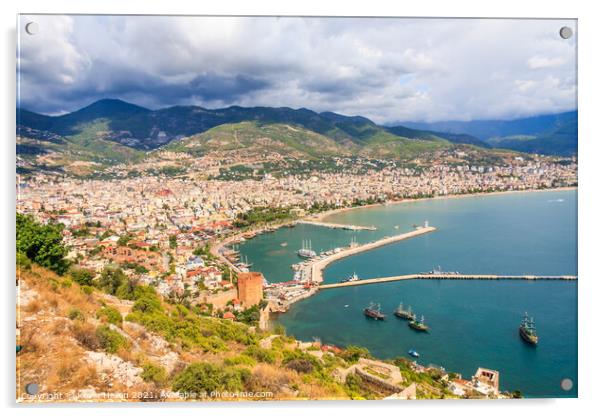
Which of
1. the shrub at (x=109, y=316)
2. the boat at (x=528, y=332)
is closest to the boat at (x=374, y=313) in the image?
the boat at (x=528, y=332)

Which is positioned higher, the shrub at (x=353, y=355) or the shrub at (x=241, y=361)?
the shrub at (x=241, y=361)

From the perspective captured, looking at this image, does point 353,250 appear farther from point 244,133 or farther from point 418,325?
point 244,133

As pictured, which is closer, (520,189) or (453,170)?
(520,189)

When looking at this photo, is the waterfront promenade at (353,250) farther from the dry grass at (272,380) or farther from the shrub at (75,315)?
the shrub at (75,315)

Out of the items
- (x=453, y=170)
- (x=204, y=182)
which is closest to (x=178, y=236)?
(x=204, y=182)

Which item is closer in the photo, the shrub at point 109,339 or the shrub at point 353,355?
the shrub at point 109,339

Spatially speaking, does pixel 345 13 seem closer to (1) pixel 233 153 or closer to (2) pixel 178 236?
(2) pixel 178 236

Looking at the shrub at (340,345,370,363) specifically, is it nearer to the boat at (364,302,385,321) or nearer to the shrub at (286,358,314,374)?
the shrub at (286,358,314,374)
